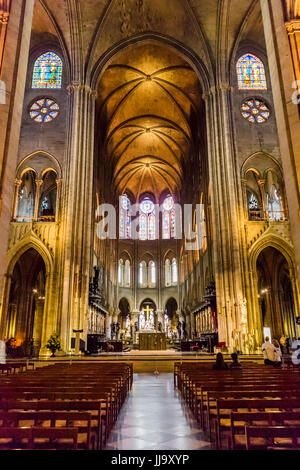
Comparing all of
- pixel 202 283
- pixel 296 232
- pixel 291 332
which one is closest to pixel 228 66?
pixel 202 283

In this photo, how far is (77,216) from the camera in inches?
782

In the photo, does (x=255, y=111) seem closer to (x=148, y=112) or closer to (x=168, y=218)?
(x=148, y=112)

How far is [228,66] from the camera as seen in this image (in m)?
22.6

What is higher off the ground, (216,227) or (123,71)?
(123,71)

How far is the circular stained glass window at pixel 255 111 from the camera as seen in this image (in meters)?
22.8

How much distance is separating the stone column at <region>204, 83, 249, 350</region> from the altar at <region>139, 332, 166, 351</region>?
7404 mm

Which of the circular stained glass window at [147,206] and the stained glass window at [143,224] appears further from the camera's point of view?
the circular stained glass window at [147,206]

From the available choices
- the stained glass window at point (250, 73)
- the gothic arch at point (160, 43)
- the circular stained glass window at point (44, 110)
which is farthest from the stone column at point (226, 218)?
the circular stained glass window at point (44, 110)

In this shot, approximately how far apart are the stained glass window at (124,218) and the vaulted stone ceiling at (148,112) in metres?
1.74

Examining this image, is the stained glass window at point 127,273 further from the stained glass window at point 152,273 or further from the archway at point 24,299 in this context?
the archway at point 24,299

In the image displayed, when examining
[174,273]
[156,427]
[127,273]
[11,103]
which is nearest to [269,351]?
[156,427]

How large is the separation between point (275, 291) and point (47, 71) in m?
23.4

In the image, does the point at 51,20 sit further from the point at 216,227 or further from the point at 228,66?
the point at 216,227
